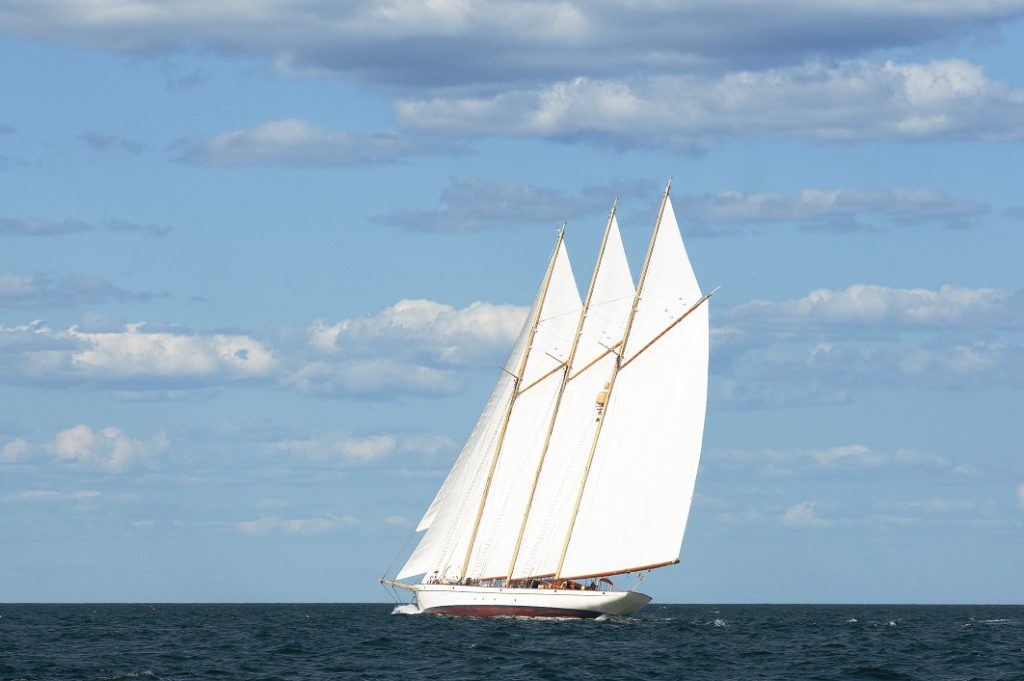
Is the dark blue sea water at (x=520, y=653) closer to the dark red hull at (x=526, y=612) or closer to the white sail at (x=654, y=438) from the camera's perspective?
the dark red hull at (x=526, y=612)

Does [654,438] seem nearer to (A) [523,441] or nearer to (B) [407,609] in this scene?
(A) [523,441]

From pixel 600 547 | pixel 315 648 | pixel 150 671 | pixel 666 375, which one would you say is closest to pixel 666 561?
pixel 600 547

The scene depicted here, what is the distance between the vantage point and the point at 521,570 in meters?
128

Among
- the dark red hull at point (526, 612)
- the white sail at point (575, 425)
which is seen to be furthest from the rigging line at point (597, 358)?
the dark red hull at point (526, 612)

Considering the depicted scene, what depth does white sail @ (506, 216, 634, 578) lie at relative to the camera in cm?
12519

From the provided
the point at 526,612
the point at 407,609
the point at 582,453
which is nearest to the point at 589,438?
the point at 582,453

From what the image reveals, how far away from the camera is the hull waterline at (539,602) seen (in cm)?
12081

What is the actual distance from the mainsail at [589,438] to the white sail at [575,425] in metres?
0.09

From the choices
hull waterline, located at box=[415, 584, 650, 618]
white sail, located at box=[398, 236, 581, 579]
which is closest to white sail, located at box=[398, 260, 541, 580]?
white sail, located at box=[398, 236, 581, 579]

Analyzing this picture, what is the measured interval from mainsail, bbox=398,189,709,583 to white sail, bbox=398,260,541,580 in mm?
74

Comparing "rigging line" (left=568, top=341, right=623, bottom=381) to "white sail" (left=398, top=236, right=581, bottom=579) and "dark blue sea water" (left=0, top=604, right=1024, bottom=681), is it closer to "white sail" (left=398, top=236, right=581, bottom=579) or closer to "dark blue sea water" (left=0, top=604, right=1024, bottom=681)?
"white sail" (left=398, top=236, right=581, bottom=579)

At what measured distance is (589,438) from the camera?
5044 inches

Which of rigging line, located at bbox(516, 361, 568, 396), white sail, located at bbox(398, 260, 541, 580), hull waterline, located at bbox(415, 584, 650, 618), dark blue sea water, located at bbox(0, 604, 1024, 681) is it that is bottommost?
dark blue sea water, located at bbox(0, 604, 1024, 681)

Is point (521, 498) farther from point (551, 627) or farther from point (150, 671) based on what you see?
point (150, 671)
